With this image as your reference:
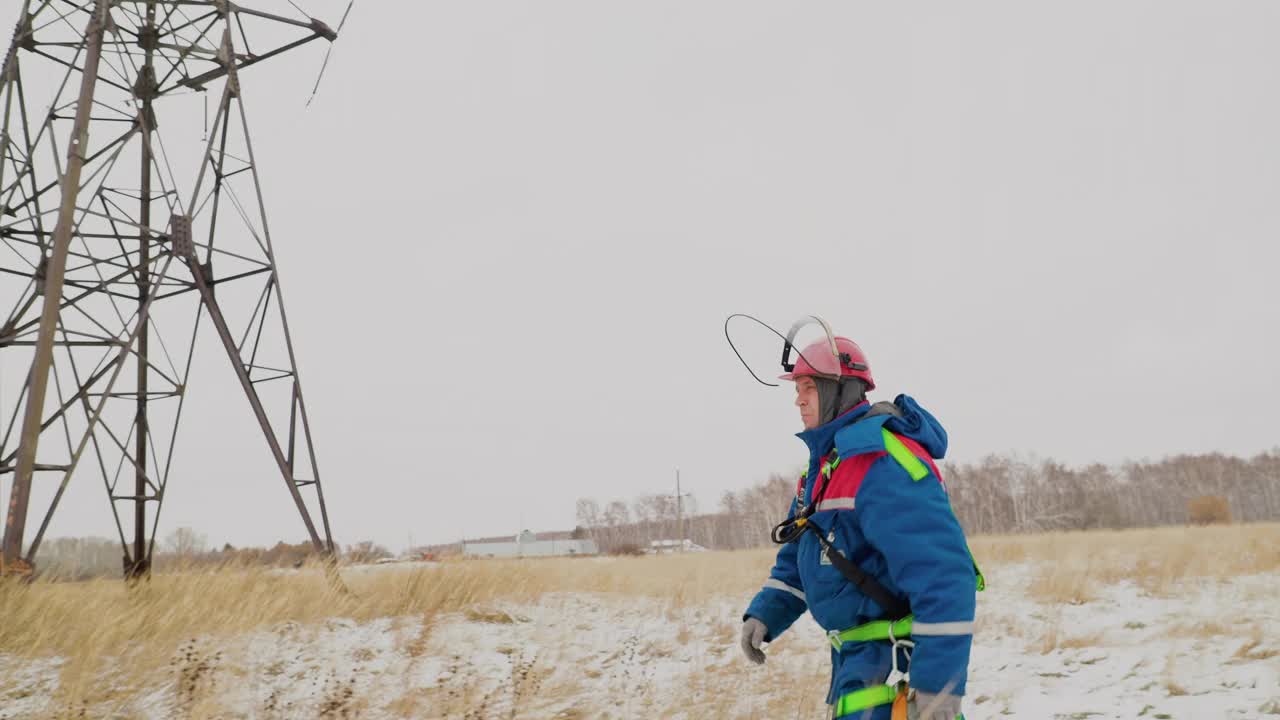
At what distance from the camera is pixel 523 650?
6.69 meters

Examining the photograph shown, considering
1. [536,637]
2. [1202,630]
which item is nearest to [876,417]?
[536,637]

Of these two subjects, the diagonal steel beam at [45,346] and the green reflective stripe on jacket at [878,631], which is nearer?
the green reflective stripe on jacket at [878,631]

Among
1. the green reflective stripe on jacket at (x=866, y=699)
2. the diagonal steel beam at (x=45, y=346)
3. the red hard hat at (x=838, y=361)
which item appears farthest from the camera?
the diagonal steel beam at (x=45, y=346)

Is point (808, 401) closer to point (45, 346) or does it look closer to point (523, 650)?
point (523, 650)

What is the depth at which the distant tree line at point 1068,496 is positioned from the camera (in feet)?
229

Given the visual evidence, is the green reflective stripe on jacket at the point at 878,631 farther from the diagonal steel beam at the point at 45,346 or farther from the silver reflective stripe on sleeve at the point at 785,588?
the diagonal steel beam at the point at 45,346

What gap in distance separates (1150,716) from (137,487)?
35.9ft

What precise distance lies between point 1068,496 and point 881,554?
3376 inches

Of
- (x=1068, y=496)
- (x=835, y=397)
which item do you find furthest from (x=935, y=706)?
(x=1068, y=496)

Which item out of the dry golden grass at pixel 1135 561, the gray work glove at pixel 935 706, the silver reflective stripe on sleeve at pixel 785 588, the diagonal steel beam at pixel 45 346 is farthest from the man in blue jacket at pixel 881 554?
the dry golden grass at pixel 1135 561

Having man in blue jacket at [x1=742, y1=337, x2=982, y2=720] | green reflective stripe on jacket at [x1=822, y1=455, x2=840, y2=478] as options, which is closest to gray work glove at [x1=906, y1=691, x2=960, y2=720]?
man in blue jacket at [x1=742, y1=337, x2=982, y2=720]

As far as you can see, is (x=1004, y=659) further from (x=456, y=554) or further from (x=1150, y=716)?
(x=456, y=554)

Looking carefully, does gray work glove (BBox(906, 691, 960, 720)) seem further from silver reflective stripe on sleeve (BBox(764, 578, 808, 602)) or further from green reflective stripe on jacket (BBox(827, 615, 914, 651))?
silver reflective stripe on sleeve (BBox(764, 578, 808, 602))

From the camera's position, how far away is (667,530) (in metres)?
96.1
